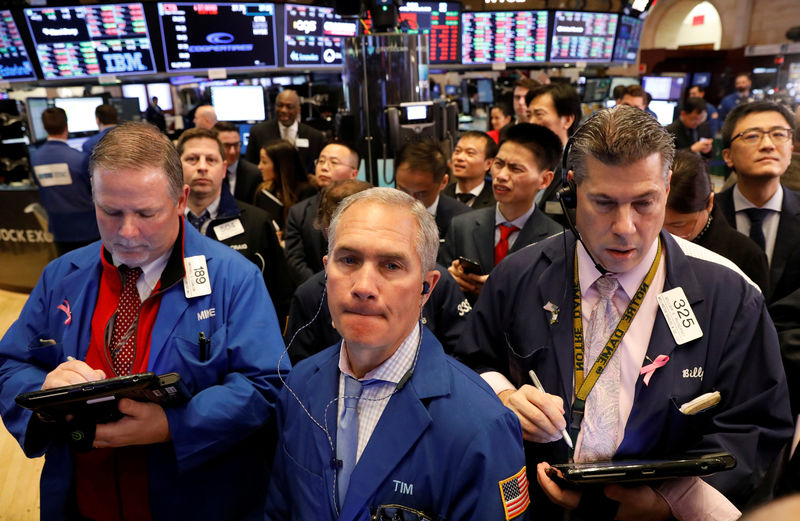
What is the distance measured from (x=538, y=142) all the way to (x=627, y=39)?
8.11 m

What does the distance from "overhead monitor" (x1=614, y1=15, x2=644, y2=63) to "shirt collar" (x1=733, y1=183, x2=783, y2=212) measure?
7589 mm

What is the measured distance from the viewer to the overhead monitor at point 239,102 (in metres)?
7.11

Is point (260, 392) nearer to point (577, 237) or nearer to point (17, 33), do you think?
point (577, 237)

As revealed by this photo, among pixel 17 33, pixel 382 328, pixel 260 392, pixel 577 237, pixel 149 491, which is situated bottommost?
pixel 149 491

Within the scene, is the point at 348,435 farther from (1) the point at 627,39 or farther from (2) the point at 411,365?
(1) the point at 627,39

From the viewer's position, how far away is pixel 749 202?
2.83m

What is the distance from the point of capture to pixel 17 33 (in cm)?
606

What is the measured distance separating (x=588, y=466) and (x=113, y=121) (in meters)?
6.16

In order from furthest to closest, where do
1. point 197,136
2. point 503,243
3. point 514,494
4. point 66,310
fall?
1. point 197,136
2. point 503,243
3. point 66,310
4. point 514,494

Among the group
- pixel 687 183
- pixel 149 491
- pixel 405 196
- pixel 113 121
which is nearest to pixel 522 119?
pixel 687 183

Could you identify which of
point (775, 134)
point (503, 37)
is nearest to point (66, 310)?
point (775, 134)

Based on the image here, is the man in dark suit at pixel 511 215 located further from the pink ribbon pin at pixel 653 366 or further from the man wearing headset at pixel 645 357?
the pink ribbon pin at pixel 653 366

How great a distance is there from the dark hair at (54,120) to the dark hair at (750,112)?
5458mm

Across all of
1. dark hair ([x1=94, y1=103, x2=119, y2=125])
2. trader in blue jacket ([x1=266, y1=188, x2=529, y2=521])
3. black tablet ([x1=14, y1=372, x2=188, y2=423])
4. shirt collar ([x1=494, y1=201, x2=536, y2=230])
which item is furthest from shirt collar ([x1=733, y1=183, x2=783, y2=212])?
dark hair ([x1=94, y1=103, x2=119, y2=125])
